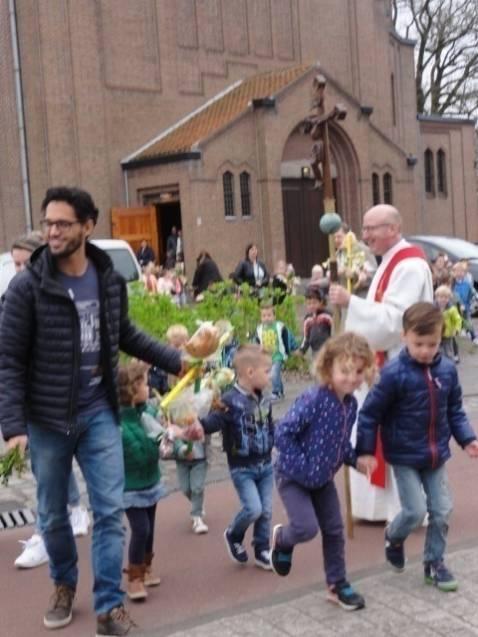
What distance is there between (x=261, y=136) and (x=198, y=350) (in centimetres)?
2504

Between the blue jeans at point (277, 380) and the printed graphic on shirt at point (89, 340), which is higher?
the printed graphic on shirt at point (89, 340)

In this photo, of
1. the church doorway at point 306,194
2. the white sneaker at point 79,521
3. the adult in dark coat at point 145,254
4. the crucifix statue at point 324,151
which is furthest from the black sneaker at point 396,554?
the church doorway at point 306,194

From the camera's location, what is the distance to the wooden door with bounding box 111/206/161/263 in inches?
1103

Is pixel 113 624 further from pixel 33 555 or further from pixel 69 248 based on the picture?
pixel 69 248

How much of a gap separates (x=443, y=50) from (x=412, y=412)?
4886 cm

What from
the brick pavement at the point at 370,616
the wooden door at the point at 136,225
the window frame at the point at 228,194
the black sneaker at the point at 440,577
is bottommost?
the brick pavement at the point at 370,616

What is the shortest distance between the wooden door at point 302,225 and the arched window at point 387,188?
3.49 metres

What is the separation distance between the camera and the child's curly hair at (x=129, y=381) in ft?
17.4

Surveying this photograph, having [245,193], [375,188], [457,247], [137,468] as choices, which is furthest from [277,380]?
[375,188]

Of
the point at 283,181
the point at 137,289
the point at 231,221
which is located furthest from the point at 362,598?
the point at 283,181

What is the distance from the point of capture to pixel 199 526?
6.69 meters

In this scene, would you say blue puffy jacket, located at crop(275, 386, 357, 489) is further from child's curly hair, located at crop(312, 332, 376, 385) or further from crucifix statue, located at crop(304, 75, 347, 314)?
crucifix statue, located at crop(304, 75, 347, 314)

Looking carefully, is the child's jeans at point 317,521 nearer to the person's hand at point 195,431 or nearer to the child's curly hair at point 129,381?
the person's hand at point 195,431

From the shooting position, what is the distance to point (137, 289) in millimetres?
12219
